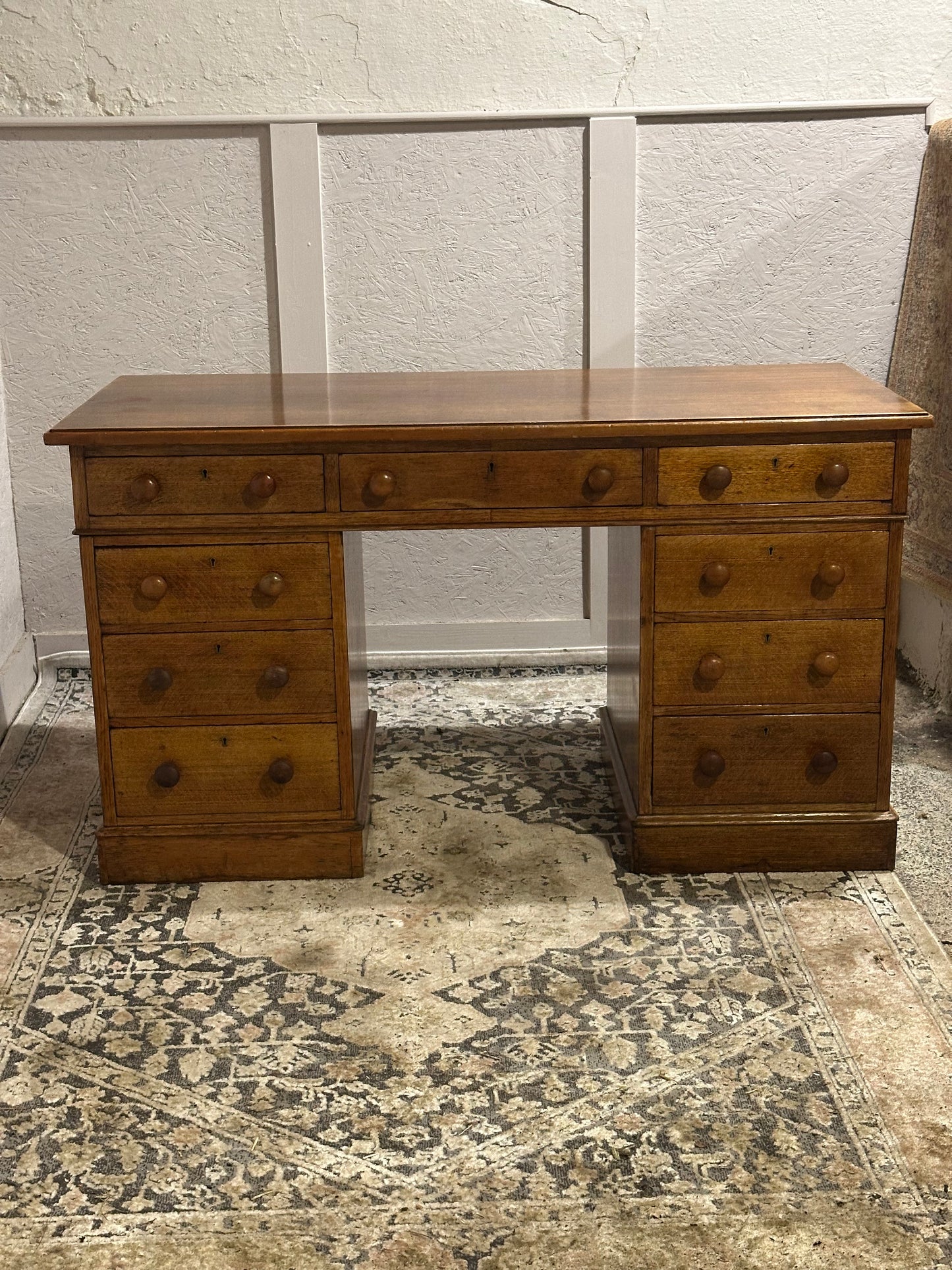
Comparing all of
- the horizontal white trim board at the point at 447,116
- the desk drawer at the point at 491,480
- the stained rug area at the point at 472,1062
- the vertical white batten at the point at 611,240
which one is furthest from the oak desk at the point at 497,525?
the horizontal white trim board at the point at 447,116

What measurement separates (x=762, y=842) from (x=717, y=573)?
610 mm

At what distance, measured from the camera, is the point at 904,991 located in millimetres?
2557

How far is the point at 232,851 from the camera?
3.01m

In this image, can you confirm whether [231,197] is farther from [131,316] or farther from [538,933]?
[538,933]

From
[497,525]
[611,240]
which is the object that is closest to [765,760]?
[497,525]

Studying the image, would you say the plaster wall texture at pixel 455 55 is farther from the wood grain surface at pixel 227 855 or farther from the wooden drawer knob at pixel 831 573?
the wood grain surface at pixel 227 855

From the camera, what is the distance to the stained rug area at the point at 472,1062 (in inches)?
78.5

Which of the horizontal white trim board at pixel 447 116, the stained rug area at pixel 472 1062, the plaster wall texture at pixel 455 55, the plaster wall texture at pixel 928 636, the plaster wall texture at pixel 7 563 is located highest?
the plaster wall texture at pixel 455 55

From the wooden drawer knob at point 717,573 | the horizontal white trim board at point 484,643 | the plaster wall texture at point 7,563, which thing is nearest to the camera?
the wooden drawer knob at point 717,573

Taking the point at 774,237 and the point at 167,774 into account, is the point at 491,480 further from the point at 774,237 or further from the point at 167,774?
the point at 774,237

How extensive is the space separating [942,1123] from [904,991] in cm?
38

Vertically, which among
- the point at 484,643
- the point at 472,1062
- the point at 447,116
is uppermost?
the point at 447,116

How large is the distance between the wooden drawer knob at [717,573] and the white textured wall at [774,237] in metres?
1.46

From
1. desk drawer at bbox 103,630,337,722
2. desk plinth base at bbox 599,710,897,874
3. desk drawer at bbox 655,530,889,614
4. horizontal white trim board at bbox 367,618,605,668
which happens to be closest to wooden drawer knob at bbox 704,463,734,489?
desk drawer at bbox 655,530,889,614
